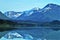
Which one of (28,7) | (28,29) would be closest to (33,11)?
(28,7)

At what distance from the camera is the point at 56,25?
309cm

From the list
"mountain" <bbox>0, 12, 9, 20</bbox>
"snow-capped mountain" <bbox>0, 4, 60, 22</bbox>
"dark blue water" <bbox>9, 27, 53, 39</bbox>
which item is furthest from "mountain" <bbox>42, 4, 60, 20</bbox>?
"mountain" <bbox>0, 12, 9, 20</bbox>

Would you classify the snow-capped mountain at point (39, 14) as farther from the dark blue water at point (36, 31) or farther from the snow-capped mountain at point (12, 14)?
the dark blue water at point (36, 31)

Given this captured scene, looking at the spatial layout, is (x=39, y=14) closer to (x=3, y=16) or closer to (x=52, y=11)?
(x=52, y=11)

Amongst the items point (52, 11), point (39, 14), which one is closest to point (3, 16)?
point (39, 14)

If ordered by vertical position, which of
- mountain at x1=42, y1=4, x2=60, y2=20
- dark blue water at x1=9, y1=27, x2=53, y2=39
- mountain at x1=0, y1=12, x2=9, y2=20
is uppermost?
mountain at x1=42, y1=4, x2=60, y2=20

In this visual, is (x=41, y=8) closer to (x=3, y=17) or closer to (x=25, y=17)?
(x=25, y=17)

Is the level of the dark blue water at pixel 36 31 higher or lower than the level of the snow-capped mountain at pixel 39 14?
lower

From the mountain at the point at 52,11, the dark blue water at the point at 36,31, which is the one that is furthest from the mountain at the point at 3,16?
the mountain at the point at 52,11

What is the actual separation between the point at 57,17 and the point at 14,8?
2.22 ft

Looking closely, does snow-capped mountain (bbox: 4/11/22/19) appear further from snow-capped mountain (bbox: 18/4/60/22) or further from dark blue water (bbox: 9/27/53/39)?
dark blue water (bbox: 9/27/53/39)

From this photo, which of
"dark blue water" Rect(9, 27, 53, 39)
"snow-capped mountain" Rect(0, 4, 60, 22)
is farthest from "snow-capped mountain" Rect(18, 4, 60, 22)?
"dark blue water" Rect(9, 27, 53, 39)

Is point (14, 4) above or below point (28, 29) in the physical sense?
above

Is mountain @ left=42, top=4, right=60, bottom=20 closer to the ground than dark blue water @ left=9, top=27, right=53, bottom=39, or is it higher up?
higher up
